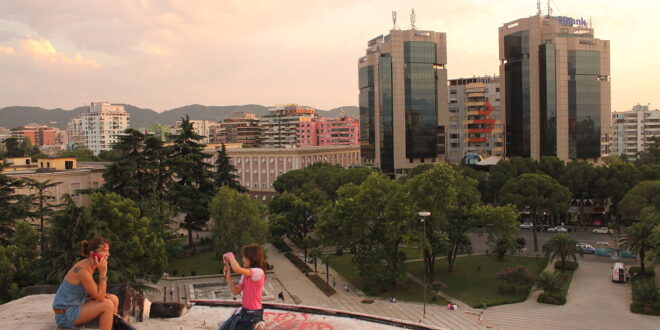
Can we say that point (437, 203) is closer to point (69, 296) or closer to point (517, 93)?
point (69, 296)

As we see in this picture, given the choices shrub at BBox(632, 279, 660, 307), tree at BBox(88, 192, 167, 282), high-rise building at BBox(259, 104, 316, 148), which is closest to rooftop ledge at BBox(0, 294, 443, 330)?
tree at BBox(88, 192, 167, 282)

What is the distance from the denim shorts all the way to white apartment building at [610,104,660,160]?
145 metres

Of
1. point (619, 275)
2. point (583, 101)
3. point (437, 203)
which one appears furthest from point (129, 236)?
point (583, 101)

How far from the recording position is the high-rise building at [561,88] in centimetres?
7438

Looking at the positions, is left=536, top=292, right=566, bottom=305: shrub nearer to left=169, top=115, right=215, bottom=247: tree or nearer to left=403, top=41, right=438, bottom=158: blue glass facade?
left=169, top=115, right=215, bottom=247: tree

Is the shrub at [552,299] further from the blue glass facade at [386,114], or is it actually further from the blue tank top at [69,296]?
the blue glass facade at [386,114]

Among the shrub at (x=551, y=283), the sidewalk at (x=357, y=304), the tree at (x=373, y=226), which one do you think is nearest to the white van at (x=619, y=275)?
the shrub at (x=551, y=283)

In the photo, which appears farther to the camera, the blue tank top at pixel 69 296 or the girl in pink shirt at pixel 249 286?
the blue tank top at pixel 69 296

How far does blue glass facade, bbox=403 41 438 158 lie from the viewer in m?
81.8

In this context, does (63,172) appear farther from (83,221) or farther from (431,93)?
(431,93)

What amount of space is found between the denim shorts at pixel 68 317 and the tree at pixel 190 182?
38.8 meters

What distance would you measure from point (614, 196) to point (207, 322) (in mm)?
55296

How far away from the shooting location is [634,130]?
141 m

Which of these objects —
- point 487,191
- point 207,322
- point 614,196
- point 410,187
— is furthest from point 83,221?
point 614,196
